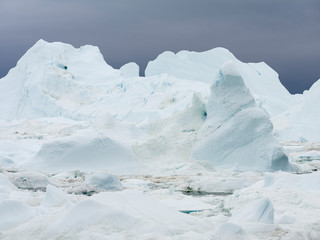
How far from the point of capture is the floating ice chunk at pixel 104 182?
917 cm

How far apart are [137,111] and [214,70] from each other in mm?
9862

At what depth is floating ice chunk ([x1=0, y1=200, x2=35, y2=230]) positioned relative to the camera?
550 centimetres

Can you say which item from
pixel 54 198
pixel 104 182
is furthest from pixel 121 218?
pixel 104 182

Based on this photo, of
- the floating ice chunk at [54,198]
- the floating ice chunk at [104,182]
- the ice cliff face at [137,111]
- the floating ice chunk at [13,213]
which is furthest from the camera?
the ice cliff face at [137,111]

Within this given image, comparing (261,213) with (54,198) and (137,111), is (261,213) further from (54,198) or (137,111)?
(137,111)

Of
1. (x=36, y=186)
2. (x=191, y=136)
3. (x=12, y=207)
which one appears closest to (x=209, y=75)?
(x=191, y=136)

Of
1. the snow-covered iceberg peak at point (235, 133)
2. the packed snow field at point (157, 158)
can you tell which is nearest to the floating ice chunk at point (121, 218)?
the packed snow field at point (157, 158)

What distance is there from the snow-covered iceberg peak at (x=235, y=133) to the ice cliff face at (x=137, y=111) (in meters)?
0.03

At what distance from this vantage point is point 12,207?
5.72m

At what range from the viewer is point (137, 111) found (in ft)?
101

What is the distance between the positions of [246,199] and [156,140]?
294 inches

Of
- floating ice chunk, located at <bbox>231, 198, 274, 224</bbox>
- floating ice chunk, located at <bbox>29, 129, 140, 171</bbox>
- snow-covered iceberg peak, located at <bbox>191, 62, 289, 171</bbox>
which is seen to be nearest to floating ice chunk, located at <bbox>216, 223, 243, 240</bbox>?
floating ice chunk, located at <bbox>231, 198, 274, 224</bbox>

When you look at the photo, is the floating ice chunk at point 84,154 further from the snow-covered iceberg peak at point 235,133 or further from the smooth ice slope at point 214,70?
the smooth ice slope at point 214,70

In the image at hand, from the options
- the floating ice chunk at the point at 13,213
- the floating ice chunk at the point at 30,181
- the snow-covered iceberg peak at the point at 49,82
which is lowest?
the floating ice chunk at the point at 30,181
